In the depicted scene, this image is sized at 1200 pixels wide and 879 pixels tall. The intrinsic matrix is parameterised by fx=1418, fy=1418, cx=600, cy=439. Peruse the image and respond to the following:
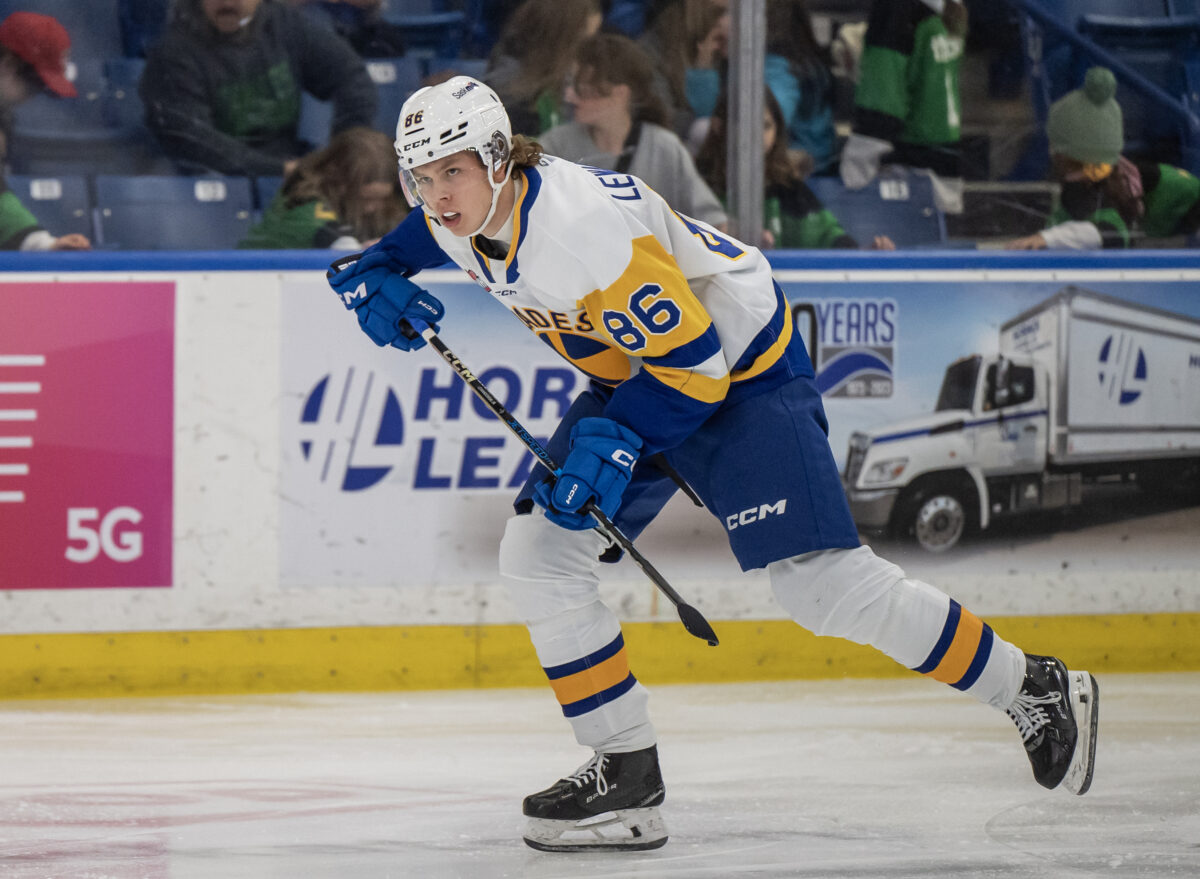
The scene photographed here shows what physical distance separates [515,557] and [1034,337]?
187 centimetres

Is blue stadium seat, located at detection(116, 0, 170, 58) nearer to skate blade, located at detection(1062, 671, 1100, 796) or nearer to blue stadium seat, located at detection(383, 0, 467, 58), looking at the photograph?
blue stadium seat, located at detection(383, 0, 467, 58)

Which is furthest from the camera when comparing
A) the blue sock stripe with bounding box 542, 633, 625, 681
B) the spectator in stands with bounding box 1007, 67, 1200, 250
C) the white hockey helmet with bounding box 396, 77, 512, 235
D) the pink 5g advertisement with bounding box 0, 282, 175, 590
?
the spectator in stands with bounding box 1007, 67, 1200, 250

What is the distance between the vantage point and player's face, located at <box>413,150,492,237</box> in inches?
80.7

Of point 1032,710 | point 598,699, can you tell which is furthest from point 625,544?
point 1032,710

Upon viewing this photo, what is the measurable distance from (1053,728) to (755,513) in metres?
0.63

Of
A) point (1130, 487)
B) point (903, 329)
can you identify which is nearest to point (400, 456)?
point (903, 329)

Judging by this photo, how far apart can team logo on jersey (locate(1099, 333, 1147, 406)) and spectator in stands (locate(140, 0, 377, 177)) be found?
6.50 ft

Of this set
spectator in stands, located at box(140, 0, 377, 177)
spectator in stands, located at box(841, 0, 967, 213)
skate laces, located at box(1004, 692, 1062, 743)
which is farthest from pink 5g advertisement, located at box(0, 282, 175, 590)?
skate laces, located at box(1004, 692, 1062, 743)

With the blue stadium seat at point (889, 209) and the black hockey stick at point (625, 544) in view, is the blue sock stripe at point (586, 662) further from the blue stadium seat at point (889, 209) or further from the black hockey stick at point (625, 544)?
the blue stadium seat at point (889, 209)

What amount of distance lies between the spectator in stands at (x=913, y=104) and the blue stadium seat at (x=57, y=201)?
6.30 feet

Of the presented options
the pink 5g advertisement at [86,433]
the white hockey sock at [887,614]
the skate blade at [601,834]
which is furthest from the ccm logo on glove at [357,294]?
the pink 5g advertisement at [86,433]

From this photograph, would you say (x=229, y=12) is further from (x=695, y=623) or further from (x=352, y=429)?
(x=695, y=623)

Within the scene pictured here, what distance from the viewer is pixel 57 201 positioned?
3.42 metres

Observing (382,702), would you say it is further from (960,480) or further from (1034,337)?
(1034,337)
